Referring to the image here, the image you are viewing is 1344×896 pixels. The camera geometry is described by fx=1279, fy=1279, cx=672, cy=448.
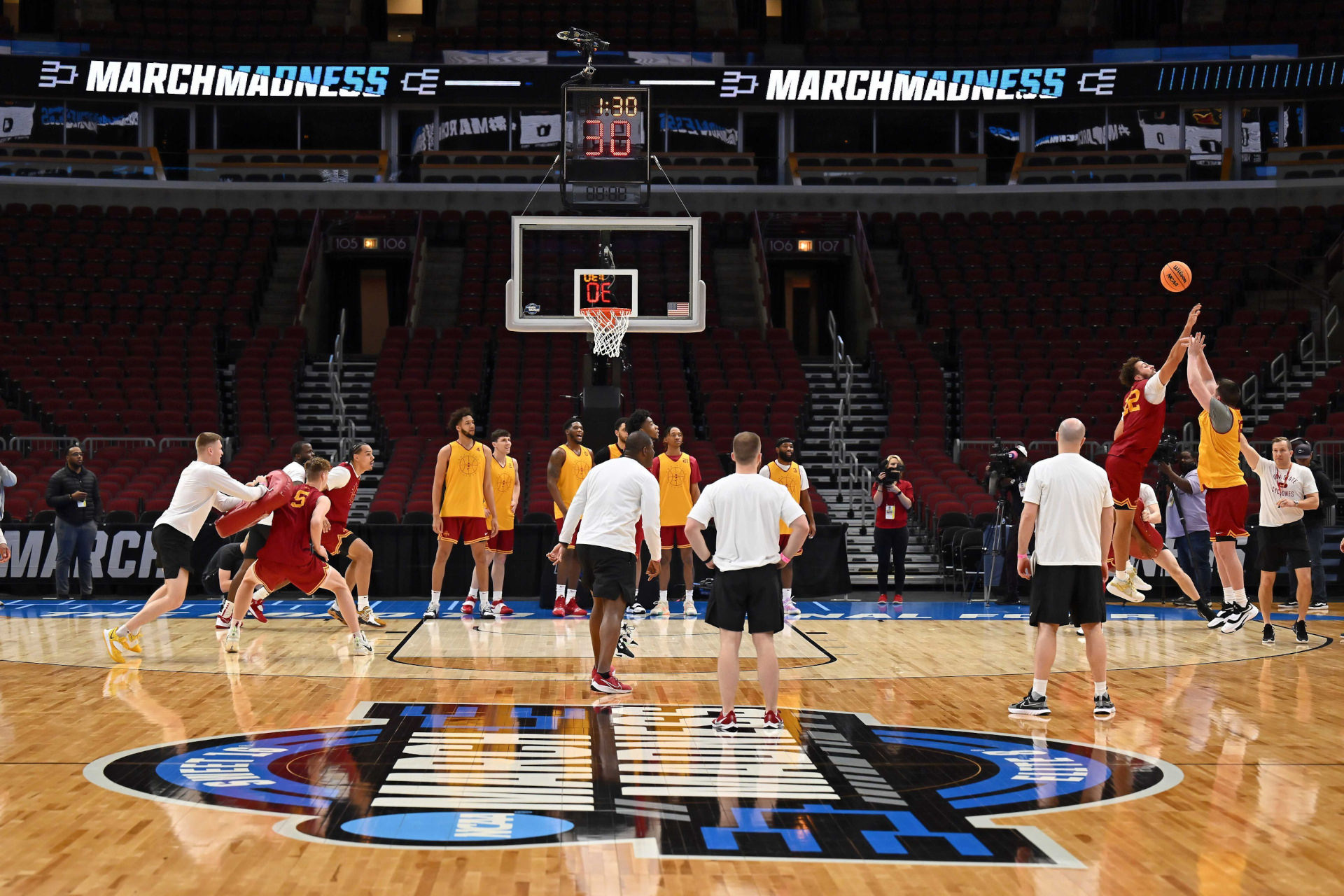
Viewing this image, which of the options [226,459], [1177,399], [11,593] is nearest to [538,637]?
[11,593]

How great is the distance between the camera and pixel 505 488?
12.8 metres

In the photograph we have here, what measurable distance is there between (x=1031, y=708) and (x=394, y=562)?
9.43 m

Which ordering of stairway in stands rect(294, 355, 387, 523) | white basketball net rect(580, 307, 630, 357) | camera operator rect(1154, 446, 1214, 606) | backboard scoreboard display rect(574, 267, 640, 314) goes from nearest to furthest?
camera operator rect(1154, 446, 1214, 606) → white basketball net rect(580, 307, 630, 357) → backboard scoreboard display rect(574, 267, 640, 314) → stairway in stands rect(294, 355, 387, 523)

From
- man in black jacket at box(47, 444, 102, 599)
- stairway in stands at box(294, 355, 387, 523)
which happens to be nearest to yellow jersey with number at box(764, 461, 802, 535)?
stairway in stands at box(294, 355, 387, 523)

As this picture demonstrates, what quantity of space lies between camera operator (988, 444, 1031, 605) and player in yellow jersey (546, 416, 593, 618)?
439 centimetres

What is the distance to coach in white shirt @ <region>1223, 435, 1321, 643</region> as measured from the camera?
408 inches

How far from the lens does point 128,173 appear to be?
1048 inches

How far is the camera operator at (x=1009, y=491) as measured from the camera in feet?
44.3

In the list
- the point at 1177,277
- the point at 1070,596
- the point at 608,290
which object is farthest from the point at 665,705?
the point at 608,290

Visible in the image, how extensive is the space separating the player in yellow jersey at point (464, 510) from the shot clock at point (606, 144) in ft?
17.3

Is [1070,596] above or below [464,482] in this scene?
below

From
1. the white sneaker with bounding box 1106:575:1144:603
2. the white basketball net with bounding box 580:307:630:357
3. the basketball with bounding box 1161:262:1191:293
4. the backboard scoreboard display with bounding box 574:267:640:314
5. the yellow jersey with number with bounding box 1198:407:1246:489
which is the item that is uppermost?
the backboard scoreboard display with bounding box 574:267:640:314

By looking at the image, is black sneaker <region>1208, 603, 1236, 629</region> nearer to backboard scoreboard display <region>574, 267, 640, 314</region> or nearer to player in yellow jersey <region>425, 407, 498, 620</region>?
player in yellow jersey <region>425, 407, 498, 620</region>

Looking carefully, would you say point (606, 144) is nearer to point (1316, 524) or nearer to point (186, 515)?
point (186, 515)
